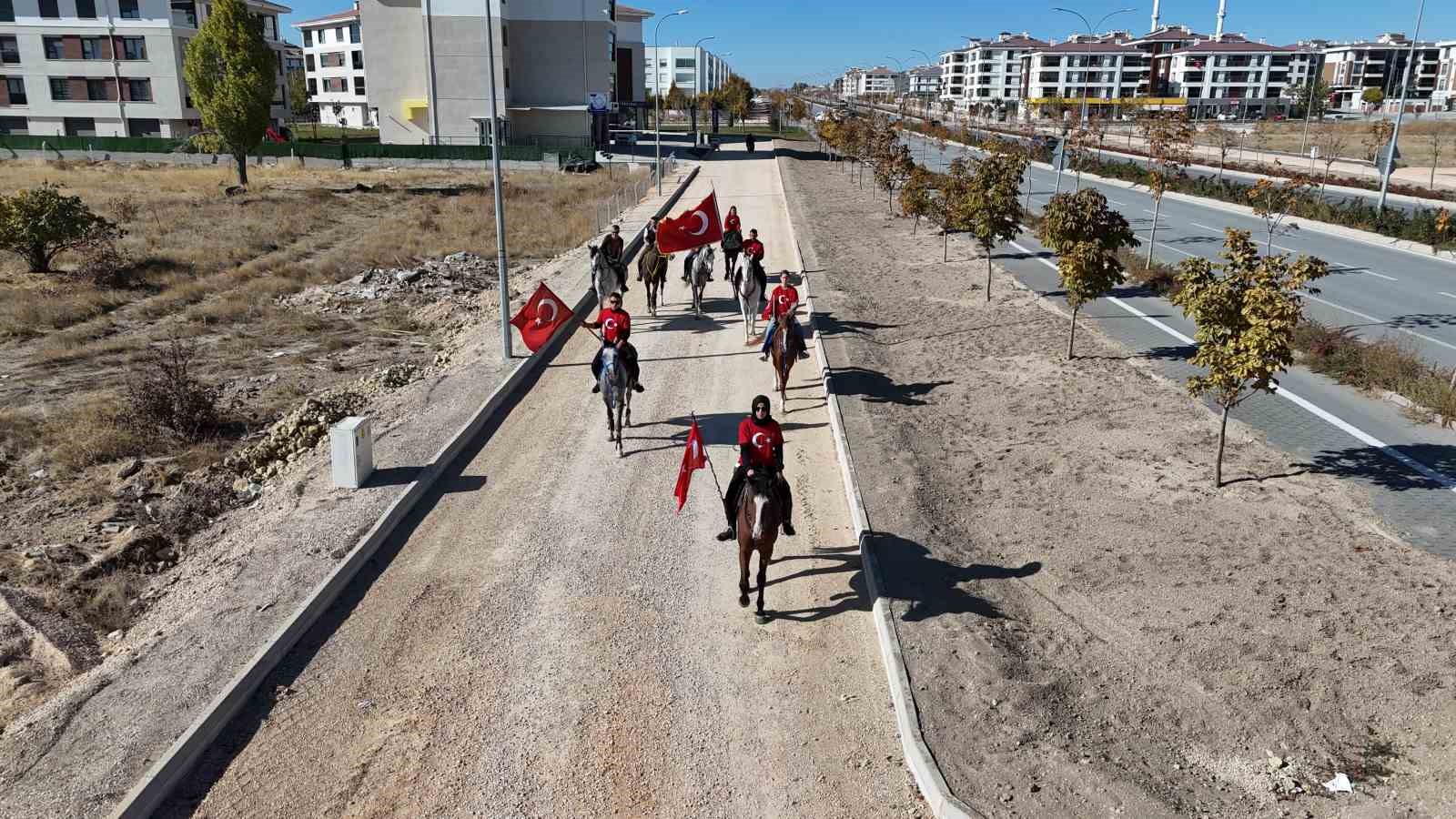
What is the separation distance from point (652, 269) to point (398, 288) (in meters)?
9.23

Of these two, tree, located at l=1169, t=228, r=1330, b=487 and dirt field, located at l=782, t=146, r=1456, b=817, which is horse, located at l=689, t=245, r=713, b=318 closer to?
dirt field, located at l=782, t=146, r=1456, b=817

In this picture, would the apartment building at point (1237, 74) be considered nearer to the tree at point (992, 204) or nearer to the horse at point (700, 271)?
the tree at point (992, 204)

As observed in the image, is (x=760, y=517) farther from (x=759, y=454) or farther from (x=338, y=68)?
(x=338, y=68)

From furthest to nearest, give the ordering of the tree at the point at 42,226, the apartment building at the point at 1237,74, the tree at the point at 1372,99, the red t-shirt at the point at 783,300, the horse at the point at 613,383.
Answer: the apartment building at the point at 1237,74, the tree at the point at 1372,99, the tree at the point at 42,226, the red t-shirt at the point at 783,300, the horse at the point at 613,383

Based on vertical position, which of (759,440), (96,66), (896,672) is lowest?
(896,672)

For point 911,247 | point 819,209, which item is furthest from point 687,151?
point 911,247

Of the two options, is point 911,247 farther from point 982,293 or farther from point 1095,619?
point 1095,619


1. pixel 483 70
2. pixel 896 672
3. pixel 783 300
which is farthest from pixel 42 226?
pixel 483 70

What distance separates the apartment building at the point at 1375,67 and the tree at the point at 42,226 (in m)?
157

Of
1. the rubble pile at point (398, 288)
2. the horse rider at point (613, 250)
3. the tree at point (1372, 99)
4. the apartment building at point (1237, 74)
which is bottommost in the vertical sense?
the rubble pile at point (398, 288)

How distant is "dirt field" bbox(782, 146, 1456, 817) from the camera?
738cm

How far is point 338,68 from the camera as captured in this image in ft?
356

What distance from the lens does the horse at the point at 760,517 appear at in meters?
9.47

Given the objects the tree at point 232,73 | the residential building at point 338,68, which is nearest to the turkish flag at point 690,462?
the tree at point 232,73
